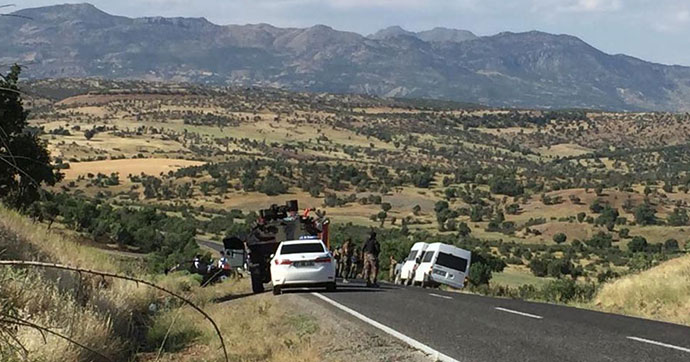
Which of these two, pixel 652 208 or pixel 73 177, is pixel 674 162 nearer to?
pixel 652 208

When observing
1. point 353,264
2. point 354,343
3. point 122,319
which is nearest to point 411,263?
point 353,264

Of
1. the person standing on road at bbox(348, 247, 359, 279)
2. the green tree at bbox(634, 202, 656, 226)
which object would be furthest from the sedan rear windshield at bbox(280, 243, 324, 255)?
the green tree at bbox(634, 202, 656, 226)

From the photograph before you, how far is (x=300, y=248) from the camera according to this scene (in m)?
22.5

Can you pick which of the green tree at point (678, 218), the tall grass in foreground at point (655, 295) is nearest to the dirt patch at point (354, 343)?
the tall grass in foreground at point (655, 295)

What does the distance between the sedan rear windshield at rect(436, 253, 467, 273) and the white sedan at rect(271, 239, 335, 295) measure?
39.6 ft

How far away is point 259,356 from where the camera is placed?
39.7 ft

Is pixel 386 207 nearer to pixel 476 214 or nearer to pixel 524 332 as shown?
pixel 476 214

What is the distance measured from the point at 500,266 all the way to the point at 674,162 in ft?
330

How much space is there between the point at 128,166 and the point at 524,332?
361ft

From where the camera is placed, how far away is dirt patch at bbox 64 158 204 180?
364 feet

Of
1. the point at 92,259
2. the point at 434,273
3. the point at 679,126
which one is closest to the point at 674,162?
the point at 679,126

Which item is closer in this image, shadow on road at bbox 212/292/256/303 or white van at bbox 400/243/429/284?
shadow on road at bbox 212/292/256/303

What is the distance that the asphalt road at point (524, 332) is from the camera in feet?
34.7

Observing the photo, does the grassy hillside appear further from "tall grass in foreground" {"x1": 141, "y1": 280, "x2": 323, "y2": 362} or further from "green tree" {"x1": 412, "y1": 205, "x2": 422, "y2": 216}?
"green tree" {"x1": 412, "y1": 205, "x2": 422, "y2": 216}
